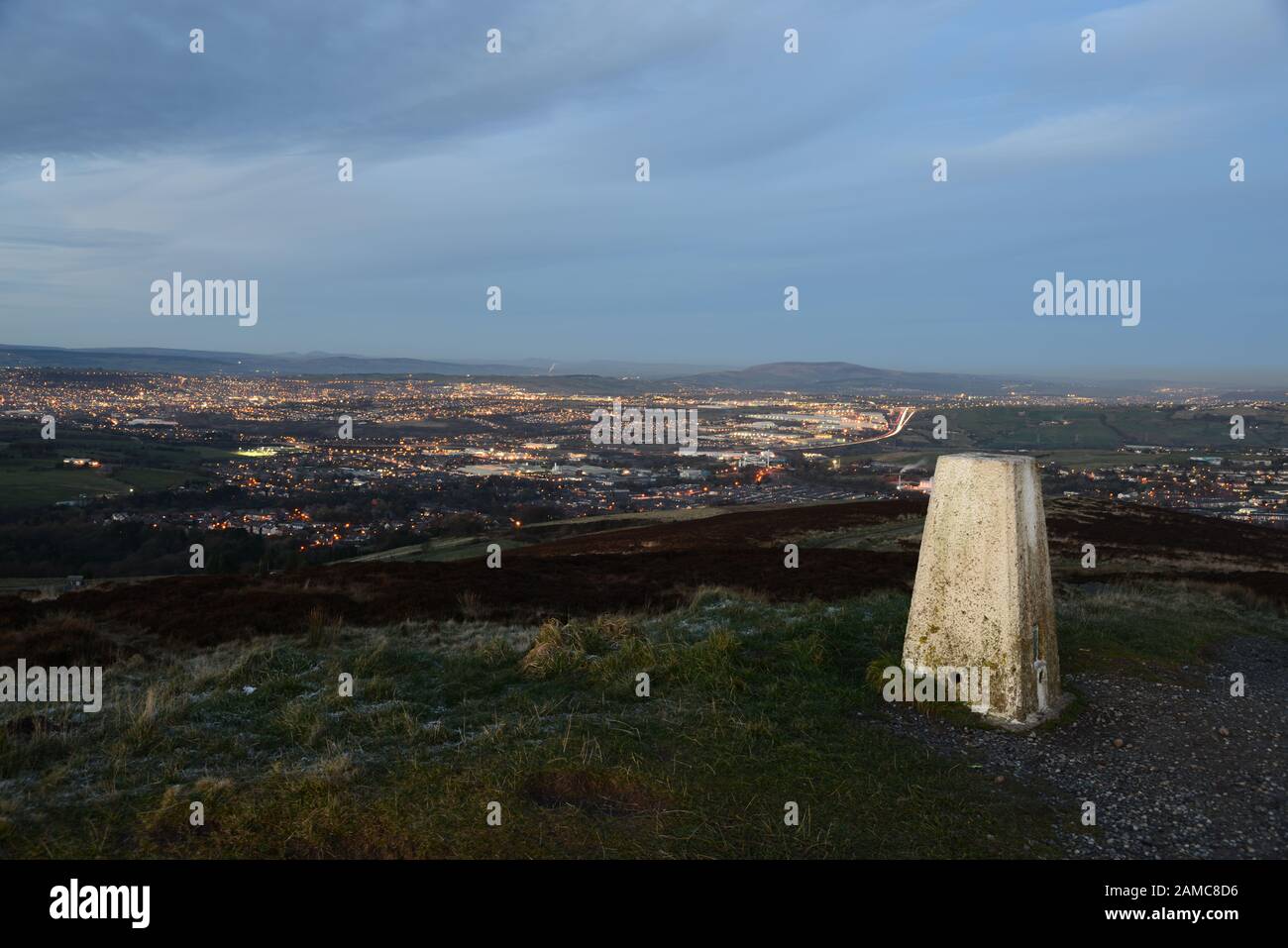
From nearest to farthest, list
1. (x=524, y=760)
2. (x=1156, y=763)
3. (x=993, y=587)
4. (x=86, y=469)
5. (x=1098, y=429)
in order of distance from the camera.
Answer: (x=524, y=760) → (x=1156, y=763) → (x=993, y=587) → (x=86, y=469) → (x=1098, y=429)

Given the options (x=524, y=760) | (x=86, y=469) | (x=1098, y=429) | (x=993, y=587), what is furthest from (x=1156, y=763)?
(x=1098, y=429)

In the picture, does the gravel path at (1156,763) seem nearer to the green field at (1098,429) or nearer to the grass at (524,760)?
the grass at (524,760)

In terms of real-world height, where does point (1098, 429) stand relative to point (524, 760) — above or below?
above

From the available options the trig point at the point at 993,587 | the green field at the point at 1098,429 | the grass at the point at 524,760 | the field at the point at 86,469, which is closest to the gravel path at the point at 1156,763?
the grass at the point at 524,760

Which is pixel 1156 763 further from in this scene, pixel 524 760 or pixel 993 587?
pixel 524 760

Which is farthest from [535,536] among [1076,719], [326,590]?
[1076,719]
